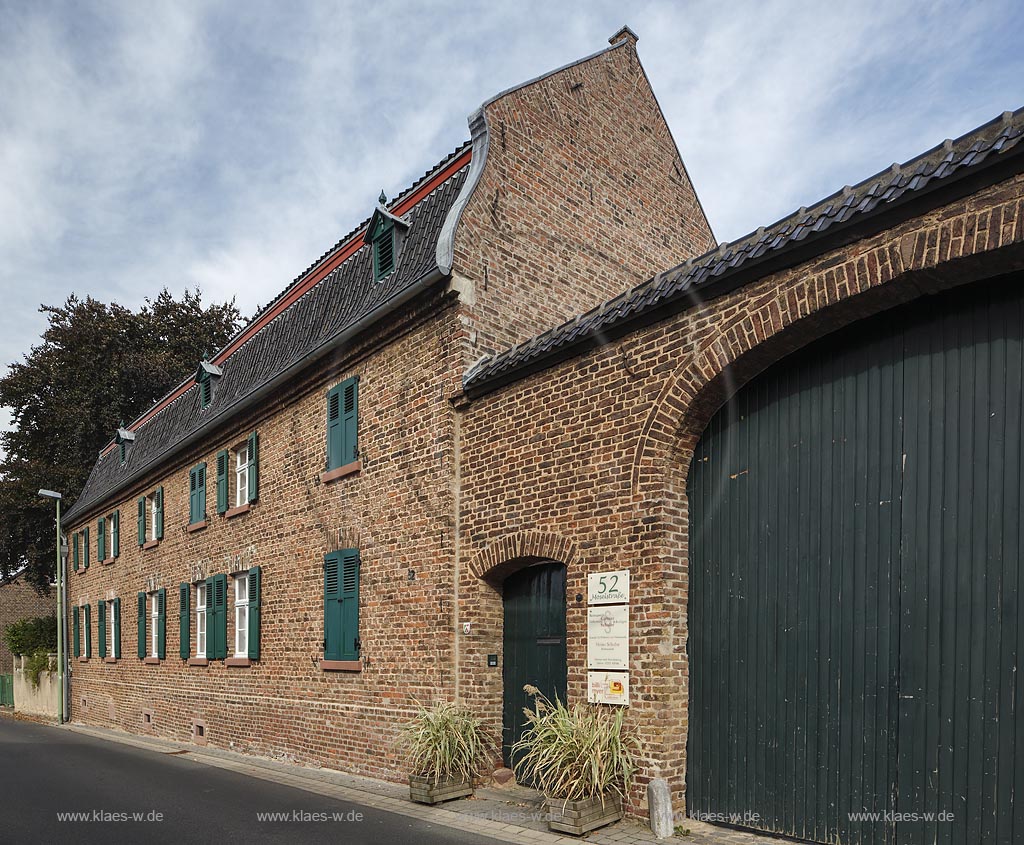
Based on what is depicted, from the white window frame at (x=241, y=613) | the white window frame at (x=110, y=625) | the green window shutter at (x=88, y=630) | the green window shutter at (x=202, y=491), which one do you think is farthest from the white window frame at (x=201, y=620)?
the green window shutter at (x=88, y=630)

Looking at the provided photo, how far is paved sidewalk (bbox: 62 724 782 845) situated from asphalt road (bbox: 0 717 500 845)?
0.24 m

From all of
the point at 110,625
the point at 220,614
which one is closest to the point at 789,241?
the point at 220,614

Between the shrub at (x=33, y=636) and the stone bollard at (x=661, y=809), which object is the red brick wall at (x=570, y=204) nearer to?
the stone bollard at (x=661, y=809)

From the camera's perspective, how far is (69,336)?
98.5ft

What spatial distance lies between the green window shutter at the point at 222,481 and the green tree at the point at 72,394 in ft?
46.9

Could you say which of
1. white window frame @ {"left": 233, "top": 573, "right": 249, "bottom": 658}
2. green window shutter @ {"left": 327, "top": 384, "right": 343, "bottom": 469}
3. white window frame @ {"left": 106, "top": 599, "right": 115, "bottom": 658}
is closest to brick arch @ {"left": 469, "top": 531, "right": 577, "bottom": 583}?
green window shutter @ {"left": 327, "top": 384, "right": 343, "bottom": 469}

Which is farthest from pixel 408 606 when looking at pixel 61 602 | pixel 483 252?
pixel 61 602

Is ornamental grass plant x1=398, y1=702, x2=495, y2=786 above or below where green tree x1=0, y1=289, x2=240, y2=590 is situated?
below

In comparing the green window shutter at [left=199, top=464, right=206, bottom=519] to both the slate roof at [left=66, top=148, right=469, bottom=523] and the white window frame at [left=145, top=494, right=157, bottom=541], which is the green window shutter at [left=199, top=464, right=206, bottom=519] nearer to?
the slate roof at [left=66, top=148, right=469, bottom=523]

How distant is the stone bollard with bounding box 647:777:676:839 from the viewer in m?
7.19

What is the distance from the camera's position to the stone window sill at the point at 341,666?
38.7 ft

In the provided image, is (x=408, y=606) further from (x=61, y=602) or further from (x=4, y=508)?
(x=4, y=508)

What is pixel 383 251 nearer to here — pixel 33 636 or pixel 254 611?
pixel 254 611

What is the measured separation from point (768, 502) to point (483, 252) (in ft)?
17.7
